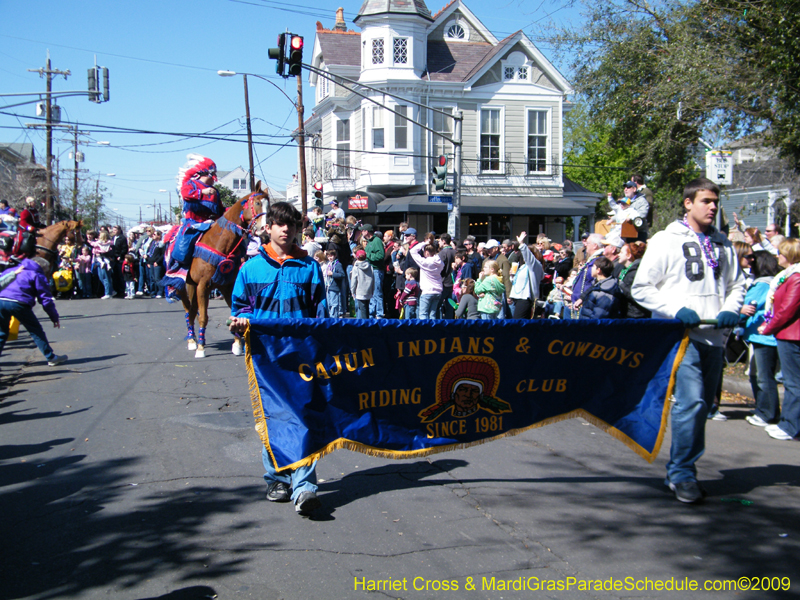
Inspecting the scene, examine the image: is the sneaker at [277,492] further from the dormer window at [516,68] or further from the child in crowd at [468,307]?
the dormer window at [516,68]

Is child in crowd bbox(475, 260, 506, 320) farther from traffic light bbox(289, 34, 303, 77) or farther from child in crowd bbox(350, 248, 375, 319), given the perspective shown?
traffic light bbox(289, 34, 303, 77)

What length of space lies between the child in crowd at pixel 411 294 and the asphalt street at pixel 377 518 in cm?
694

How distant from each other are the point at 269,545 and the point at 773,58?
13.2m

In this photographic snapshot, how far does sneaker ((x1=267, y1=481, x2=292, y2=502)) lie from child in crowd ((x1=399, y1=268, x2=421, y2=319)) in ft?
30.4

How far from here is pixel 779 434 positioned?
262 inches

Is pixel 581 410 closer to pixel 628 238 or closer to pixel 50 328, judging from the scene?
pixel 628 238

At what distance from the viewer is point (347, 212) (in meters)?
29.6

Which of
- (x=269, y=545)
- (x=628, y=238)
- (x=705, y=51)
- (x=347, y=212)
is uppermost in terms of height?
(x=705, y=51)

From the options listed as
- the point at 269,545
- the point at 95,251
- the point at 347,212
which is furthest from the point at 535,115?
the point at 269,545

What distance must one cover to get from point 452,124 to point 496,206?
164 inches

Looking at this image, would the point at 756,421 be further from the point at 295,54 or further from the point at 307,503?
the point at 295,54

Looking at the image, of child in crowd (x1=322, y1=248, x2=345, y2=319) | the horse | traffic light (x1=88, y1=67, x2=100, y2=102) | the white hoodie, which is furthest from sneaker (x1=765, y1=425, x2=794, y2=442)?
traffic light (x1=88, y1=67, x2=100, y2=102)

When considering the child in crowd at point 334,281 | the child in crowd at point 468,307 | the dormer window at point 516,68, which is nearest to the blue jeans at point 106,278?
the child in crowd at point 334,281

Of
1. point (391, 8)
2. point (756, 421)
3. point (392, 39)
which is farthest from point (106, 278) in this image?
point (756, 421)
